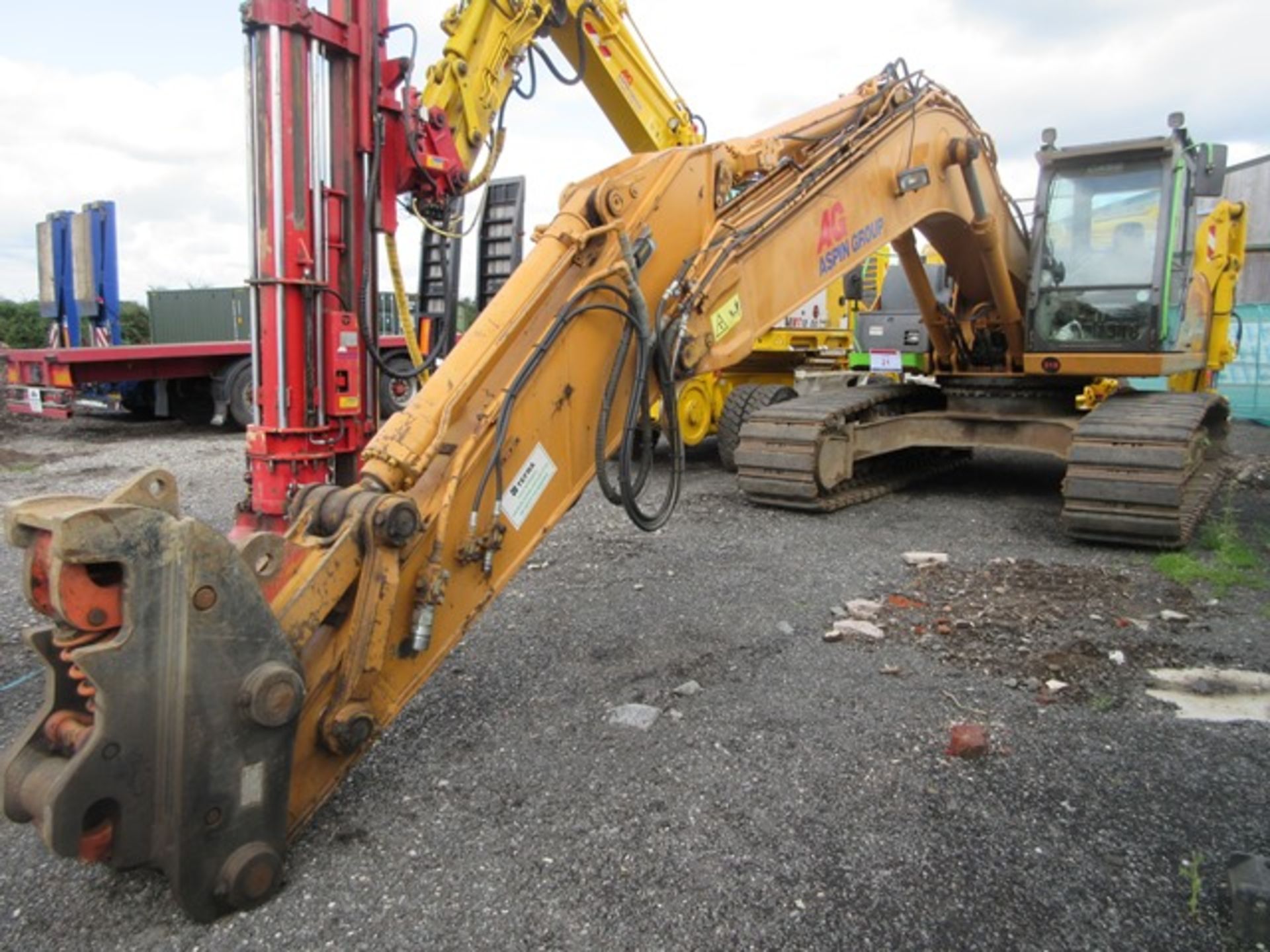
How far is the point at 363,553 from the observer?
2.49m

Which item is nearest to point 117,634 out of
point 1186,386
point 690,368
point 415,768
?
point 415,768

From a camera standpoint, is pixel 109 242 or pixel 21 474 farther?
pixel 109 242

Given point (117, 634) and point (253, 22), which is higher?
point (253, 22)

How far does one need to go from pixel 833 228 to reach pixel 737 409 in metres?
4.68

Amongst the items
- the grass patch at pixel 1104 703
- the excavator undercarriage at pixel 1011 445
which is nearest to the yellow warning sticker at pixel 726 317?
the grass patch at pixel 1104 703

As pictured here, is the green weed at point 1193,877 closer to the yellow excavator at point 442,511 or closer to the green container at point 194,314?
the yellow excavator at point 442,511

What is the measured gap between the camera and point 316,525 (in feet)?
8.51

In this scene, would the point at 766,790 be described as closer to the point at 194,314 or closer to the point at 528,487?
the point at 528,487

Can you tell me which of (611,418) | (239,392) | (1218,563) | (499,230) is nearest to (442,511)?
(611,418)

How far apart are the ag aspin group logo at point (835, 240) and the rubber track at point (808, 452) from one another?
2.40 m

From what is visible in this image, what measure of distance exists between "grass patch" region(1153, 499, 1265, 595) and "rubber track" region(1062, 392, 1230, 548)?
13 cm

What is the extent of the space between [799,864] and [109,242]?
586 inches

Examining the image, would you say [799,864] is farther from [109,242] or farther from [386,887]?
[109,242]

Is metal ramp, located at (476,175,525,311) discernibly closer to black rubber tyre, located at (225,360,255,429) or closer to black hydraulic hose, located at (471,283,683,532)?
black hydraulic hose, located at (471,283,683,532)
